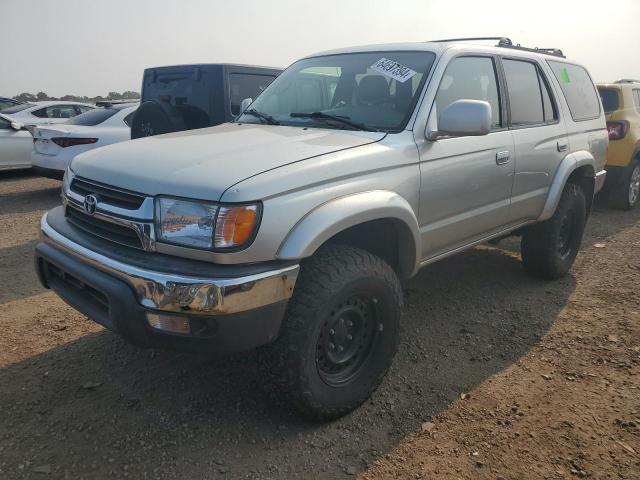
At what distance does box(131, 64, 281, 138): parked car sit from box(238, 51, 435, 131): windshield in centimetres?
190

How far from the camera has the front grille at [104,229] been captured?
2.43 m

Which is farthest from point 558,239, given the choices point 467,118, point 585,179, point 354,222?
point 354,222

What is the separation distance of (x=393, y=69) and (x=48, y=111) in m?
10.9

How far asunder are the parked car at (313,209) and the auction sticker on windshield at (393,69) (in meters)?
0.01

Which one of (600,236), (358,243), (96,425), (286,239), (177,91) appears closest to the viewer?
(286,239)

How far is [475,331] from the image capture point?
382 cm

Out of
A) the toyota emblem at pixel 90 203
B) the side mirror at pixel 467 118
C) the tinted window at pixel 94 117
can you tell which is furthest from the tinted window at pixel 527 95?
the tinted window at pixel 94 117

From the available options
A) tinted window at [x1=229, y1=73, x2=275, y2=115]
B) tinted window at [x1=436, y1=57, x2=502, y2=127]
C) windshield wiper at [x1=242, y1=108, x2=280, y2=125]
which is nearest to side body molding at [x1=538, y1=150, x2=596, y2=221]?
tinted window at [x1=436, y1=57, x2=502, y2=127]

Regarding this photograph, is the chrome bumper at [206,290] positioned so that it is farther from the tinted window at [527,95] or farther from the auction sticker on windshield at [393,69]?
the tinted window at [527,95]

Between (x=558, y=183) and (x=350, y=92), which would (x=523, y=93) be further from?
(x=350, y=92)

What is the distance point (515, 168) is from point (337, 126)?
4.64 feet

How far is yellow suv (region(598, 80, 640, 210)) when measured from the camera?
733 centimetres

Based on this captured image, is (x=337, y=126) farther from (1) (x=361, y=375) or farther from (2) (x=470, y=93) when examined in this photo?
(1) (x=361, y=375)

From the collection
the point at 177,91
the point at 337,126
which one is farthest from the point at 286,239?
the point at 177,91
